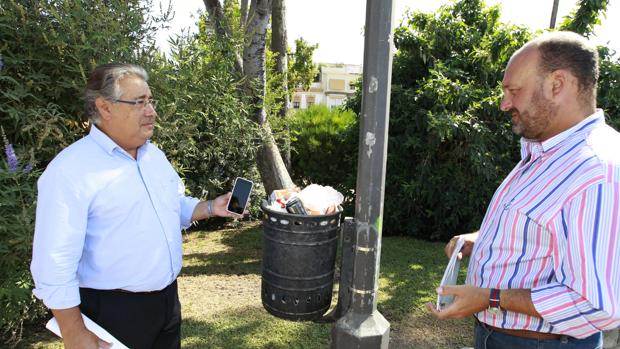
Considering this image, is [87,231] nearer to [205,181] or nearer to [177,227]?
[177,227]

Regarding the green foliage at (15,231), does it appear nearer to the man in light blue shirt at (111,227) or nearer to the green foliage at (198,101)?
the man in light blue shirt at (111,227)

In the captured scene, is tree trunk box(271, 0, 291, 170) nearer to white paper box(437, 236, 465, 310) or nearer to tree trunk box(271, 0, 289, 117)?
tree trunk box(271, 0, 289, 117)

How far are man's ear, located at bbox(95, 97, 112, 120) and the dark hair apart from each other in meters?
1.93

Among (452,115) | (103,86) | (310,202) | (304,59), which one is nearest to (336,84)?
(304,59)

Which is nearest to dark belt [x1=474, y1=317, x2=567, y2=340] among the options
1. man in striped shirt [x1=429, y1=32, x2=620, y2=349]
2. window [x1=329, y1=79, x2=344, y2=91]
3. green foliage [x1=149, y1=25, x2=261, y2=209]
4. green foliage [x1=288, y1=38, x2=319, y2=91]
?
man in striped shirt [x1=429, y1=32, x2=620, y2=349]

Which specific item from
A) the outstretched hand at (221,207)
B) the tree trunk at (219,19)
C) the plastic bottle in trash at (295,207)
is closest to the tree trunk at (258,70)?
the tree trunk at (219,19)

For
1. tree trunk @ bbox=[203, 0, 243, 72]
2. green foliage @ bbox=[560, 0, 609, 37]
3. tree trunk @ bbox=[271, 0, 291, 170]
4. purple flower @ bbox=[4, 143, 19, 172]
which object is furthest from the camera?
green foliage @ bbox=[560, 0, 609, 37]

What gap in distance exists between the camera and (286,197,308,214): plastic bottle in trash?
8.89 ft

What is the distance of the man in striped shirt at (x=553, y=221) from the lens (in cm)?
149

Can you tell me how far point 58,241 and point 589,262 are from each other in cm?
200

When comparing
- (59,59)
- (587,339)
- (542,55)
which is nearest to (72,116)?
(59,59)

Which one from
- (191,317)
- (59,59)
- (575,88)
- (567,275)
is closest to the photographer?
(567,275)

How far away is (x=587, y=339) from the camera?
1.79m

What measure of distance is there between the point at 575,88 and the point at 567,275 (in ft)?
2.30
